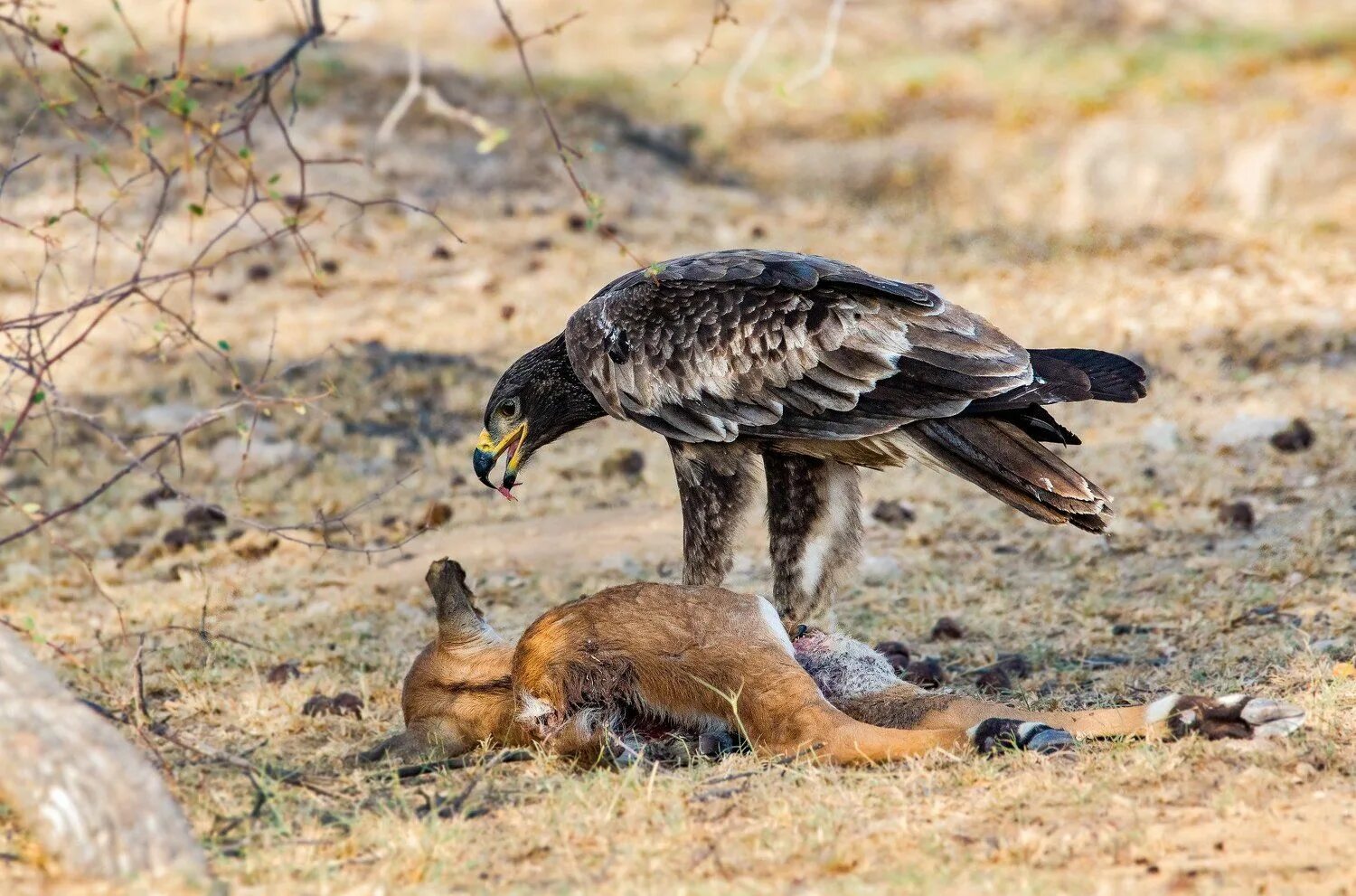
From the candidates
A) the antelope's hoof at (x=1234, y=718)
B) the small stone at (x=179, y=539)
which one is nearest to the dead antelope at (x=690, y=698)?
the antelope's hoof at (x=1234, y=718)

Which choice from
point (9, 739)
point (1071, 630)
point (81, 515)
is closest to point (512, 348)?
A: point (81, 515)

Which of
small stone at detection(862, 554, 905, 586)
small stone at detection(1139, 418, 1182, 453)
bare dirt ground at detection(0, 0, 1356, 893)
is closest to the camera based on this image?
bare dirt ground at detection(0, 0, 1356, 893)

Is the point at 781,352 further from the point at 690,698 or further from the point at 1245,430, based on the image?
the point at 1245,430

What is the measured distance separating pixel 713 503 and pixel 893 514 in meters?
2.04

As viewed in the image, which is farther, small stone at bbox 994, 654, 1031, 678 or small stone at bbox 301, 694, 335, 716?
small stone at bbox 994, 654, 1031, 678

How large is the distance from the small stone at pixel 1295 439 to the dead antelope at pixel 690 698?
3.98 meters

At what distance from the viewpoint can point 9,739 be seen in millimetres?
2943

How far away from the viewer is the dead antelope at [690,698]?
12.9ft

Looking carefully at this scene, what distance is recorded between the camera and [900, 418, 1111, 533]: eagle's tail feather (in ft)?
15.1

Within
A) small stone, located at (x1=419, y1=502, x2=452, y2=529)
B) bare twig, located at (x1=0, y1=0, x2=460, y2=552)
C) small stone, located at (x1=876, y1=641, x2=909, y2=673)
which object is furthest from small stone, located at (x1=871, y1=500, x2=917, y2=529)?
bare twig, located at (x1=0, y1=0, x2=460, y2=552)

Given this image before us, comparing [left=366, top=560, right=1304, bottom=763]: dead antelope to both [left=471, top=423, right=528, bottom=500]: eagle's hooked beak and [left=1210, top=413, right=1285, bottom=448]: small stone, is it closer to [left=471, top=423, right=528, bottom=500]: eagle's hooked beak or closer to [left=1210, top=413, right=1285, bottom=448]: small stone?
[left=471, top=423, right=528, bottom=500]: eagle's hooked beak

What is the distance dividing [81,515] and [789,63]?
1049 centimetres

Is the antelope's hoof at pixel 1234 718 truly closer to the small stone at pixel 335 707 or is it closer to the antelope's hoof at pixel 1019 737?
the antelope's hoof at pixel 1019 737

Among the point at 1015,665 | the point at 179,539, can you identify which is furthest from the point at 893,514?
the point at 179,539
